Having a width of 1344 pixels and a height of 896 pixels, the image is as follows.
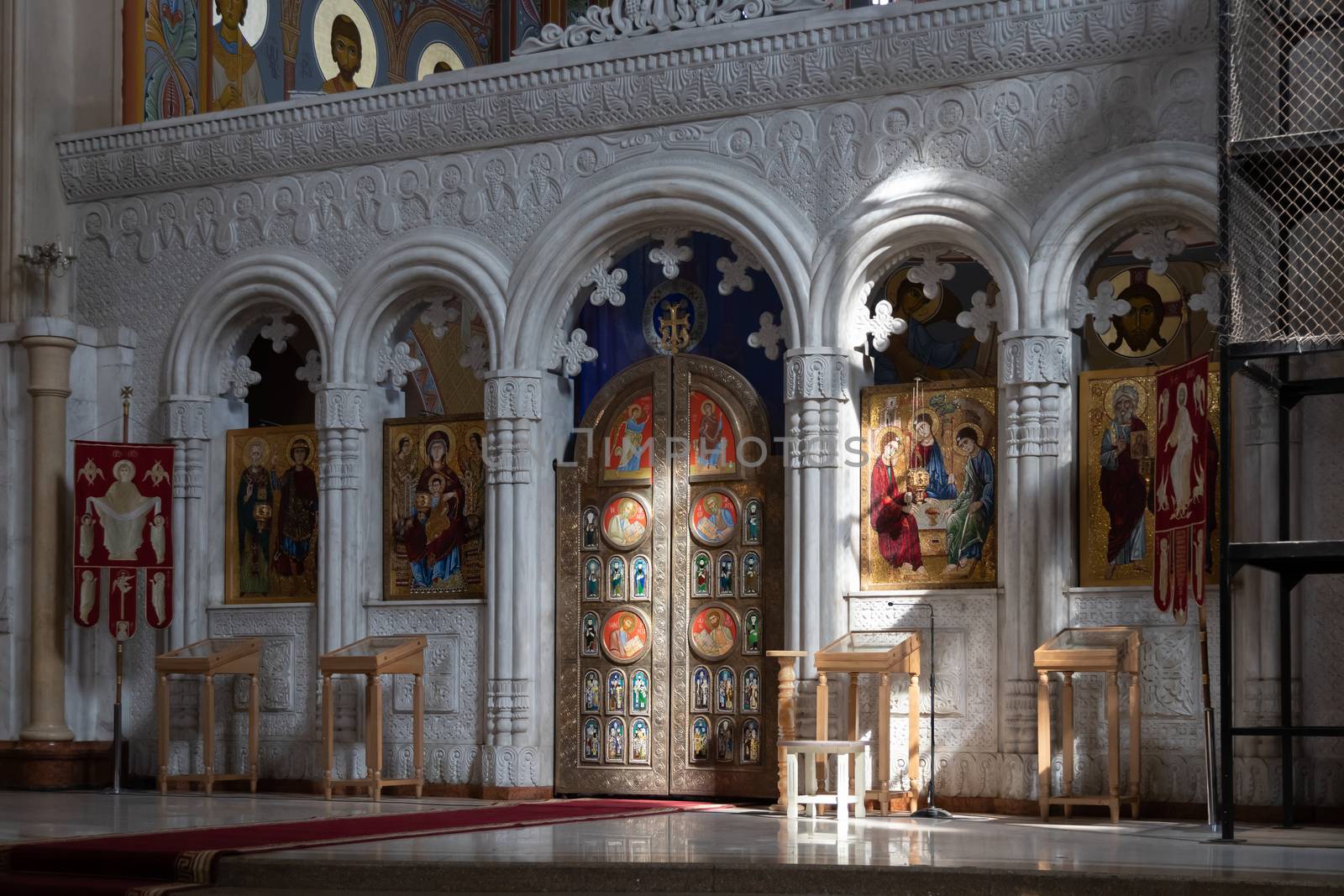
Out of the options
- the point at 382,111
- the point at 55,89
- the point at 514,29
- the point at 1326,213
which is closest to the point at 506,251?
the point at 382,111

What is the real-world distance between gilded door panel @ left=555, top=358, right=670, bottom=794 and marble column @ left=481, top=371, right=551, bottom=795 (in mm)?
265

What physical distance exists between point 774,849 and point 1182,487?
3.03m

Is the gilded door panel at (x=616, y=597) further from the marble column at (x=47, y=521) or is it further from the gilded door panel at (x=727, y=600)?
the marble column at (x=47, y=521)

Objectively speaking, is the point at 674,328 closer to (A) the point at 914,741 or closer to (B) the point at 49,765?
(A) the point at 914,741

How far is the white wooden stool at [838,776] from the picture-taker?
9945 millimetres

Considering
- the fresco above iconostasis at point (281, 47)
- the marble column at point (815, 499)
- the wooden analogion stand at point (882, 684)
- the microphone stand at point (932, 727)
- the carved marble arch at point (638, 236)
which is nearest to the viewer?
the microphone stand at point (932, 727)

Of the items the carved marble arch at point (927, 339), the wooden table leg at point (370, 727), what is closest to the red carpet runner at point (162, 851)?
the wooden table leg at point (370, 727)

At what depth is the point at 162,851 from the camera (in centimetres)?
823

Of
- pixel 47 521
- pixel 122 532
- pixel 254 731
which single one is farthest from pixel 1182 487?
pixel 47 521

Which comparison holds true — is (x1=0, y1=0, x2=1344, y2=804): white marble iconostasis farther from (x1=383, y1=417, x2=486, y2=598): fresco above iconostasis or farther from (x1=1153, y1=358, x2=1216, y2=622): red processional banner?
(x1=1153, y1=358, x2=1216, y2=622): red processional banner

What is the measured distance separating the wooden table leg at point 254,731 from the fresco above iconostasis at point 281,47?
3995mm

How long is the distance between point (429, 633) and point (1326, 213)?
20.2 feet

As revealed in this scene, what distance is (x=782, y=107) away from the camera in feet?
38.4

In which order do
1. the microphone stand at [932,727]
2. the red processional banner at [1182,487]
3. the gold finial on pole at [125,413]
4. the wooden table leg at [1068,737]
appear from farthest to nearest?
the gold finial on pole at [125,413] → the microphone stand at [932,727] → the wooden table leg at [1068,737] → the red processional banner at [1182,487]
